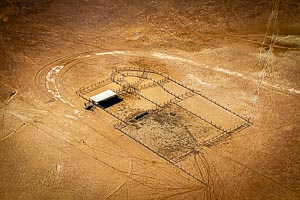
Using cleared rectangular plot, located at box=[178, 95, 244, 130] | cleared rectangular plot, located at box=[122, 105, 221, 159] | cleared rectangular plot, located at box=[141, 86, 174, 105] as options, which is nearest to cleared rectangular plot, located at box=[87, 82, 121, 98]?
cleared rectangular plot, located at box=[141, 86, 174, 105]

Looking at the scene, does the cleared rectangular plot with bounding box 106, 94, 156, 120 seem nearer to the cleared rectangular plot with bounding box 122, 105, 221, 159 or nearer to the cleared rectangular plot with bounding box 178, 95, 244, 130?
the cleared rectangular plot with bounding box 122, 105, 221, 159

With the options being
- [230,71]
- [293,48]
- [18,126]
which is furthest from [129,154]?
[293,48]

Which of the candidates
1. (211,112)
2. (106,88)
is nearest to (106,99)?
(106,88)

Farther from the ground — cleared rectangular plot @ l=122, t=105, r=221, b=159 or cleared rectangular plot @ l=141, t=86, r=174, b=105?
cleared rectangular plot @ l=141, t=86, r=174, b=105

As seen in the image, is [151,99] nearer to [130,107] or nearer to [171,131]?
[130,107]

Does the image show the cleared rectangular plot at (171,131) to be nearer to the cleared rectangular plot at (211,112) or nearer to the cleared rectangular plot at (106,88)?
the cleared rectangular plot at (211,112)

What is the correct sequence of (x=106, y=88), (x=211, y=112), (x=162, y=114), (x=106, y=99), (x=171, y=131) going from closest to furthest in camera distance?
(x=171, y=131) → (x=162, y=114) → (x=211, y=112) → (x=106, y=99) → (x=106, y=88)

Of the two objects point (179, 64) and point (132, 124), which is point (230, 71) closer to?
point (179, 64)
